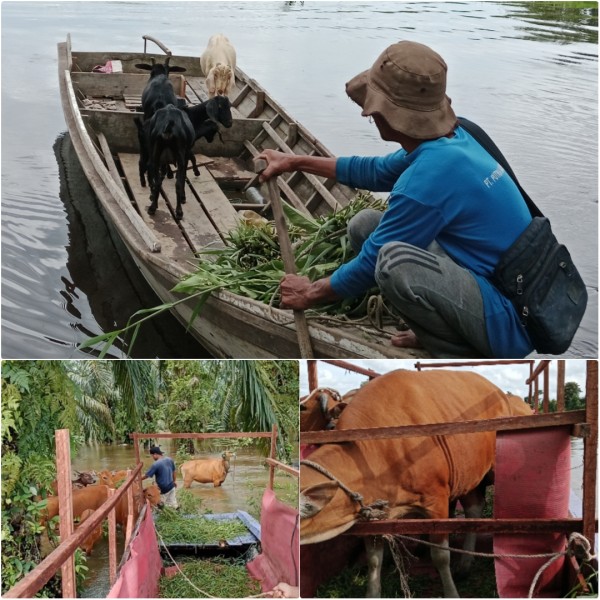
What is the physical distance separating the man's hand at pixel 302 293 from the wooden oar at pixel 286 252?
88 mm

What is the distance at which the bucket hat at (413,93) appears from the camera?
3.05m

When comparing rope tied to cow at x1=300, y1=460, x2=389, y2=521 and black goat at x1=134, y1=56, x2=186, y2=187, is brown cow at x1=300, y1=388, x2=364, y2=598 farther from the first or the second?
black goat at x1=134, y1=56, x2=186, y2=187

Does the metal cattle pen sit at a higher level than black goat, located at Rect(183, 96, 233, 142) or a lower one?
lower

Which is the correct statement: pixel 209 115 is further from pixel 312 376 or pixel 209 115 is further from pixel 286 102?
pixel 286 102

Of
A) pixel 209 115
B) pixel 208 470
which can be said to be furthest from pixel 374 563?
pixel 208 470

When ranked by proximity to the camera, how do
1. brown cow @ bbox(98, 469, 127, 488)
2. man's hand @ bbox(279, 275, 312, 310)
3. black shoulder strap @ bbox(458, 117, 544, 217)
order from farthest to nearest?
1. brown cow @ bbox(98, 469, 127, 488)
2. man's hand @ bbox(279, 275, 312, 310)
3. black shoulder strap @ bbox(458, 117, 544, 217)

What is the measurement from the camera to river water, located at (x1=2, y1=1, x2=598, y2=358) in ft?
21.2

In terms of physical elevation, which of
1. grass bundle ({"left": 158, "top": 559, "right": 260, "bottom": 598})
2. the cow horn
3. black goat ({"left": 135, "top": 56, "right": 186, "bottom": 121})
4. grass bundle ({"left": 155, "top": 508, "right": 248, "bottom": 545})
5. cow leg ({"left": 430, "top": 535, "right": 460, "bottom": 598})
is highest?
black goat ({"left": 135, "top": 56, "right": 186, "bottom": 121})

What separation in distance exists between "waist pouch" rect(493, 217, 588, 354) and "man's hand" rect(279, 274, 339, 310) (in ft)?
2.27

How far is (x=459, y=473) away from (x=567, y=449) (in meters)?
0.49

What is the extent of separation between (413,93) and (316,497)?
1.51 metres

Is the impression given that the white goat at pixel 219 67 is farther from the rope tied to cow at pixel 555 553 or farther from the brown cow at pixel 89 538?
the rope tied to cow at pixel 555 553

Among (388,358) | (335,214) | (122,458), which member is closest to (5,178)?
(122,458)

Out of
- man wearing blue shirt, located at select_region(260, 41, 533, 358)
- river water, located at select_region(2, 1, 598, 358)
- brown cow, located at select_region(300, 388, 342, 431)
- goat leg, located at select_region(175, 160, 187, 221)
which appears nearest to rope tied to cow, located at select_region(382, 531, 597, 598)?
brown cow, located at select_region(300, 388, 342, 431)
